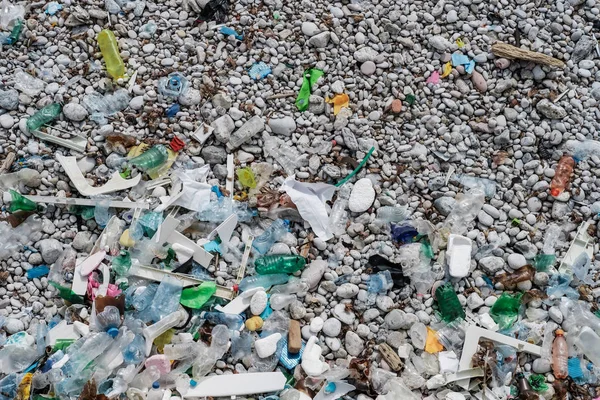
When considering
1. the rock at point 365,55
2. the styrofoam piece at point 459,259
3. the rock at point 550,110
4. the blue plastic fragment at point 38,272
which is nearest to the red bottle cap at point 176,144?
the blue plastic fragment at point 38,272

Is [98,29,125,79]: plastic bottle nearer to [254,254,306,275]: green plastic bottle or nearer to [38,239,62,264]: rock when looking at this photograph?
[38,239,62,264]: rock

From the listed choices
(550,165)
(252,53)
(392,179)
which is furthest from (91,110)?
(550,165)

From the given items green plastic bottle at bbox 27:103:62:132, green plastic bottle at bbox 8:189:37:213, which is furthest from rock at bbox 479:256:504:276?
green plastic bottle at bbox 27:103:62:132

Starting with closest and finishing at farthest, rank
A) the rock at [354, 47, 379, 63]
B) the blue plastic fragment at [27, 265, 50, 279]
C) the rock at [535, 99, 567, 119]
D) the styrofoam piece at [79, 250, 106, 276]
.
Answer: the styrofoam piece at [79, 250, 106, 276] < the blue plastic fragment at [27, 265, 50, 279] < the rock at [535, 99, 567, 119] < the rock at [354, 47, 379, 63]

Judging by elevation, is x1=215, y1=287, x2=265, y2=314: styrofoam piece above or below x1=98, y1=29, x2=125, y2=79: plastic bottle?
below

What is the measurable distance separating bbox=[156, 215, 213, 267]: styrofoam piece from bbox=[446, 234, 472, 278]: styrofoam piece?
1679 mm

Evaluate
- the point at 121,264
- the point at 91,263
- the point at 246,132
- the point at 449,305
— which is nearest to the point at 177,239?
the point at 121,264

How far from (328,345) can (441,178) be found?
4.94 ft

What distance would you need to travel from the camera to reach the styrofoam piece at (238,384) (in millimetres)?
3639

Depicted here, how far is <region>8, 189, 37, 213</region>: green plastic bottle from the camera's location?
4055mm

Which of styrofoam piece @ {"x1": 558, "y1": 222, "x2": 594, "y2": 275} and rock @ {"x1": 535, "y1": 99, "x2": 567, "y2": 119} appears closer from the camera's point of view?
styrofoam piece @ {"x1": 558, "y1": 222, "x2": 594, "y2": 275}

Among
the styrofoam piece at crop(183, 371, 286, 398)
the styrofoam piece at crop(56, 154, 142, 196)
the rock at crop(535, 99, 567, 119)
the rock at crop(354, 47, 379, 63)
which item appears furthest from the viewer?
the rock at crop(354, 47, 379, 63)

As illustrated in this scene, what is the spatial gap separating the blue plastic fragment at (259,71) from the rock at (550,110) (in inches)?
84.9

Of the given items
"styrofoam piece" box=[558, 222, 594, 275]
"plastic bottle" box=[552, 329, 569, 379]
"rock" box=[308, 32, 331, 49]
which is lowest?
"plastic bottle" box=[552, 329, 569, 379]
